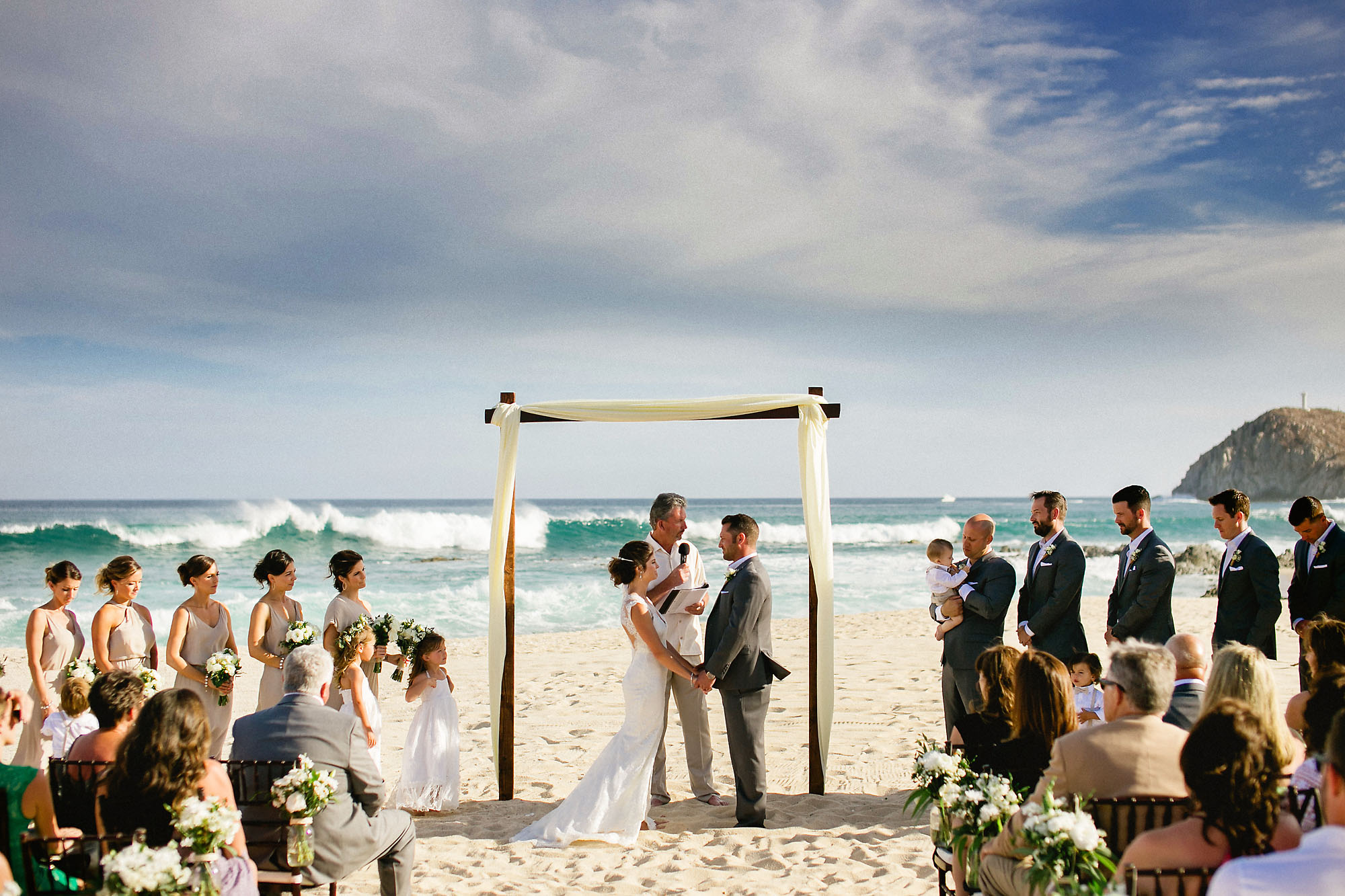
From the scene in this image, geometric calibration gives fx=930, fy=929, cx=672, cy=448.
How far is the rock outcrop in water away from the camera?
74.2 m

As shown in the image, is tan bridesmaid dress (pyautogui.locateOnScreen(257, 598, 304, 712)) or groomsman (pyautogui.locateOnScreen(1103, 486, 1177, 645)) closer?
groomsman (pyautogui.locateOnScreen(1103, 486, 1177, 645))

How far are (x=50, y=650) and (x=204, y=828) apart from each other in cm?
396

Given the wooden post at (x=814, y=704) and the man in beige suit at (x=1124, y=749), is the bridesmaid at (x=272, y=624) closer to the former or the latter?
the wooden post at (x=814, y=704)

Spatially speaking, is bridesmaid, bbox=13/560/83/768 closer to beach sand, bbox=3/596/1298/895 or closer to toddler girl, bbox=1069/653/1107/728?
beach sand, bbox=3/596/1298/895

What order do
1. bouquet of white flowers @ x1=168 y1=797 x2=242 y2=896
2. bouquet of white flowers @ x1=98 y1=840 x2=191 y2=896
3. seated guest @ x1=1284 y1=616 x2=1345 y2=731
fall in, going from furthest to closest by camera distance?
seated guest @ x1=1284 y1=616 x2=1345 y2=731
bouquet of white flowers @ x1=168 y1=797 x2=242 y2=896
bouquet of white flowers @ x1=98 y1=840 x2=191 y2=896

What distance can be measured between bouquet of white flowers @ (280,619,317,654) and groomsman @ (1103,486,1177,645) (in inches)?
197

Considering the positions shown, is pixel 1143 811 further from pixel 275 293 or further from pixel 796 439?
pixel 275 293

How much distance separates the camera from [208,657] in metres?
6.09

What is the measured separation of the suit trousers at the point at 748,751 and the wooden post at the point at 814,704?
54 cm

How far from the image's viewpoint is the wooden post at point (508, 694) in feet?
20.5

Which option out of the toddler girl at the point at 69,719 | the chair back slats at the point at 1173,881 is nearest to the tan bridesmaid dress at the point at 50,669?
the toddler girl at the point at 69,719

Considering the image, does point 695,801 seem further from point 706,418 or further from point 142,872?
point 142,872

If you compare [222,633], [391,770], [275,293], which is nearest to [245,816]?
[222,633]

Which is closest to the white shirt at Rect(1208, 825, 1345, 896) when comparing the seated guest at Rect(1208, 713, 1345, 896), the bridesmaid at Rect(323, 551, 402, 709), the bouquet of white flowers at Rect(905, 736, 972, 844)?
the seated guest at Rect(1208, 713, 1345, 896)
